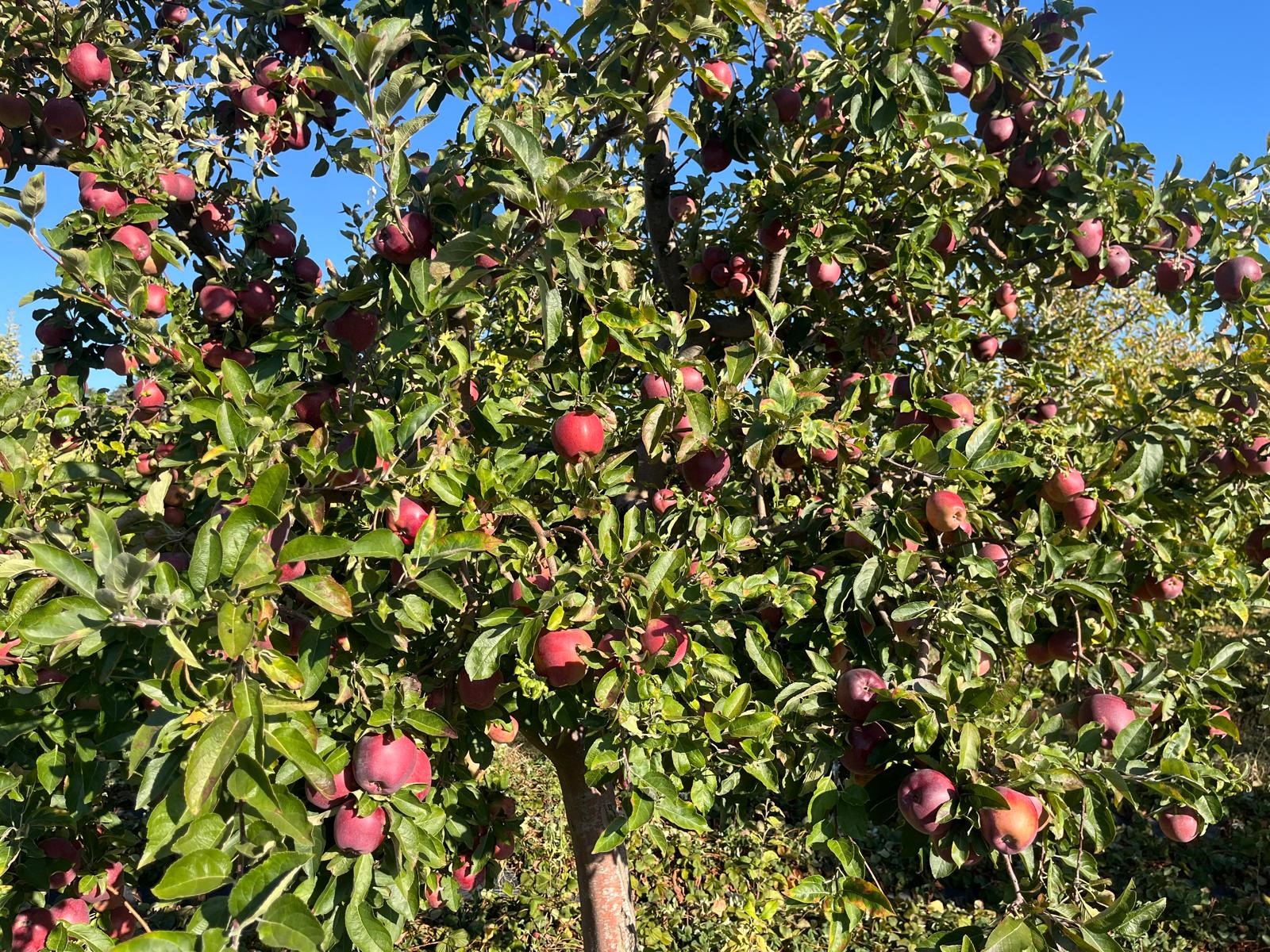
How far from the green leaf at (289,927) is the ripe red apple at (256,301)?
172 cm

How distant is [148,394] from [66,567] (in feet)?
4.04

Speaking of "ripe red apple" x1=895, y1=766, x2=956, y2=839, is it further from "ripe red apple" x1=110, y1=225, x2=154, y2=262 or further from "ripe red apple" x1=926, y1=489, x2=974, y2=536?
"ripe red apple" x1=110, y1=225, x2=154, y2=262

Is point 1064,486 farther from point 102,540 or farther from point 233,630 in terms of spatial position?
point 102,540

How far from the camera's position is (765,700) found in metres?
1.94

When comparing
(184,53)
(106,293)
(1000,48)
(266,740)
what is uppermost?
(184,53)

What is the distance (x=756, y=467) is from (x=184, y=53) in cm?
253

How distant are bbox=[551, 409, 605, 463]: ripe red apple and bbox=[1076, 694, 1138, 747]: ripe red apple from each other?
1255 mm

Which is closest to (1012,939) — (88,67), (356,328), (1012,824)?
(1012,824)

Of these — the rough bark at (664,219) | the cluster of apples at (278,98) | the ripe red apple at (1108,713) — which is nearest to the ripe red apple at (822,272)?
the rough bark at (664,219)

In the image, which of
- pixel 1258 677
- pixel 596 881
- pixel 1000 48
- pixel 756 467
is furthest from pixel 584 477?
pixel 1258 677

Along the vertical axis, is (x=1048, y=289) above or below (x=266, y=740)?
above

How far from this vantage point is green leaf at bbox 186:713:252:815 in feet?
3.39

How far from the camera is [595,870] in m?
2.63

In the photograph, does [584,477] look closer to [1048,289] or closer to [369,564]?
[369,564]
